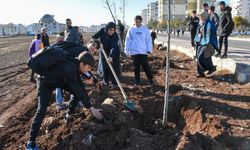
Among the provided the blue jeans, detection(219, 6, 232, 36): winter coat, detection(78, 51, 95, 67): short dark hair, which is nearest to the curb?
detection(219, 6, 232, 36): winter coat

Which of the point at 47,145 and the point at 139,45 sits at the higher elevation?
the point at 139,45

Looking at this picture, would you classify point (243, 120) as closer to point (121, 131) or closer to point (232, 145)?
point (232, 145)

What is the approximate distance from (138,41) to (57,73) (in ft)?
12.6

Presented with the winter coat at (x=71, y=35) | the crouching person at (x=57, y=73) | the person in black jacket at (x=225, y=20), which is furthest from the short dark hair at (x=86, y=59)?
the person in black jacket at (x=225, y=20)

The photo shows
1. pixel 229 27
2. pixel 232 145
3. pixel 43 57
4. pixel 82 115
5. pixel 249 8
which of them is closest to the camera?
pixel 43 57

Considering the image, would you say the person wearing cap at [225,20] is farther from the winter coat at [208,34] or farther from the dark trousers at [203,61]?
the winter coat at [208,34]

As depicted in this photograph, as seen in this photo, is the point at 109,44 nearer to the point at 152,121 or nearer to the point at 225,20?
the point at 152,121

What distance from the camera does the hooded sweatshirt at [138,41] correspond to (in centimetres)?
823

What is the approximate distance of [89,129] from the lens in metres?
5.07

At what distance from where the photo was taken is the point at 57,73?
4688 mm

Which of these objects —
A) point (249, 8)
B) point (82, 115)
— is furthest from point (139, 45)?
point (249, 8)

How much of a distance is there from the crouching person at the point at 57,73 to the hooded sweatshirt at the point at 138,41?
11.7 ft

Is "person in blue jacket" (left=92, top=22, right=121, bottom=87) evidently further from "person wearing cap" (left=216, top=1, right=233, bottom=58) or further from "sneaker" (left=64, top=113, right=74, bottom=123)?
"person wearing cap" (left=216, top=1, right=233, bottom=58)

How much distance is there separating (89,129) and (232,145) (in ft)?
6.85
